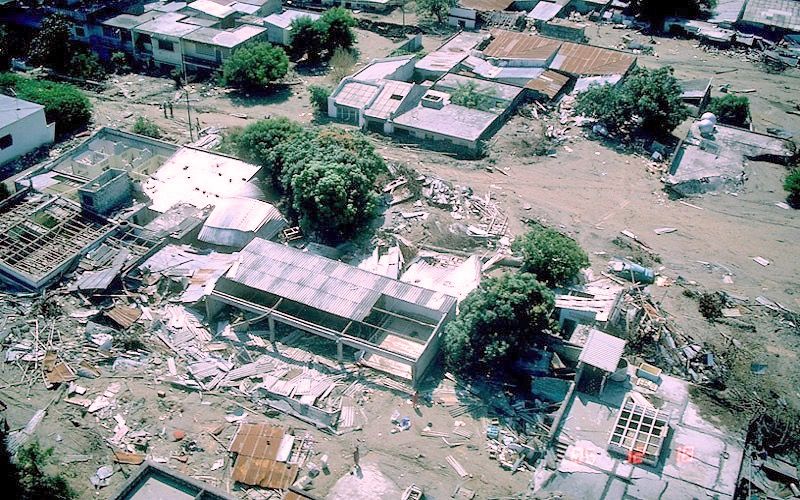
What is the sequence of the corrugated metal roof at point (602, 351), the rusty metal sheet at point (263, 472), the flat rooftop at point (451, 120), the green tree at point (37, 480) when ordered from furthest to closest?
the flat rooftop at point (451, 120)
the corrugated metal roof at point (602, 351)
the rusty metal sheet at point (263, 472)
the green tree at point (37, 480)

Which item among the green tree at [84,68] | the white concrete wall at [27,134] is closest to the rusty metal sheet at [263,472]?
the white concrete wall at [27,134]

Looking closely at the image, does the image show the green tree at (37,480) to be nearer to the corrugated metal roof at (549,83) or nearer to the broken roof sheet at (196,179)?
the broken roof sheet at (196,179)

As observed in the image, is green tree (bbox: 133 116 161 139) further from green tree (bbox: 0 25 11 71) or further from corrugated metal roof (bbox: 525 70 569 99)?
corrugated metal roof (bbox: 525 70 569 99)

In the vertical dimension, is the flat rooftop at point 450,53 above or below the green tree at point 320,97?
above

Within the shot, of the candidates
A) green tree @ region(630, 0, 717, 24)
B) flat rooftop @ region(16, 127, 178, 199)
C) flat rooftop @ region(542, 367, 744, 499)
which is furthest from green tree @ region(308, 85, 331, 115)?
green tree @ region(630, 0, 717, 24)

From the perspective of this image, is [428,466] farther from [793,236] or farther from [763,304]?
[793,236]
